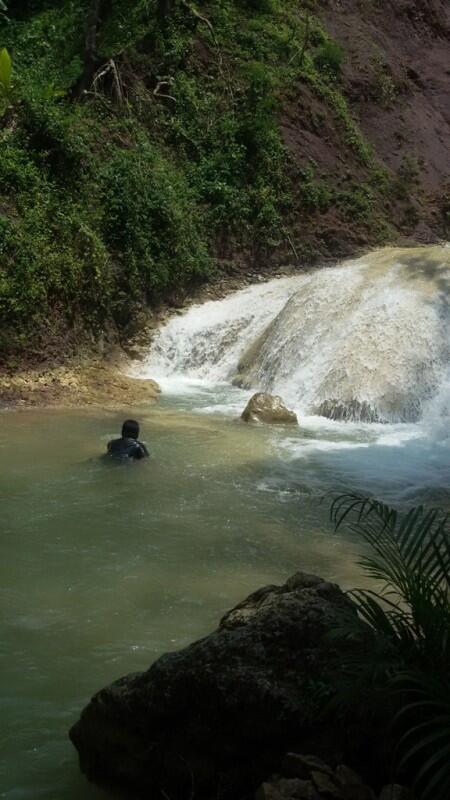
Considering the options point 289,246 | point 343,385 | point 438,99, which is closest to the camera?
point 343,385

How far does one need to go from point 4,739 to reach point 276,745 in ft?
4.69

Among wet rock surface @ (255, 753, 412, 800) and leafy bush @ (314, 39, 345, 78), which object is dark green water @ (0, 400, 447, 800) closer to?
wet rock surface @ (255, 753, 412, 800)

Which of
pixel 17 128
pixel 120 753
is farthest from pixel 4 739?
pixel 17 128

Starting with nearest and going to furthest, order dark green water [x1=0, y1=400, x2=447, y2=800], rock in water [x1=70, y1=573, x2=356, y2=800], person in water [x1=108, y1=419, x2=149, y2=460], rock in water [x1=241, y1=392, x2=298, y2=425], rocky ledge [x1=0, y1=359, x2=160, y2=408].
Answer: rock in water [x1=70, y1=573, x2=356, y2=800]
dark green water [x1=0, y1=400, x2=447, y2=800]
person in water [x1=108, y1=419, x2=149, y2=460]
rock in water [x1=241, y1=392, x2=298, y2=425]
rocky ledge [x1=0, y1=359, x2=160, y2=408]

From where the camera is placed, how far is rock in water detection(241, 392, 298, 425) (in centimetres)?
1185

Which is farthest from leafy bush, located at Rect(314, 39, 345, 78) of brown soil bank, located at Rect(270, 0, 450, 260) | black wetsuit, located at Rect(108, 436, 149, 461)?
black wetsuit, located at Rect(108, 436, 149, 461)

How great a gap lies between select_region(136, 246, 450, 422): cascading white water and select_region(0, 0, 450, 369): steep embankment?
50.2 inches

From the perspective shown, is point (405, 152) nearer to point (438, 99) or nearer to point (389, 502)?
point (438, 99)

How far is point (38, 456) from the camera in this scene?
9641 millimetres

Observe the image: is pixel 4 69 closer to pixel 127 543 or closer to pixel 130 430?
pixel 127 543

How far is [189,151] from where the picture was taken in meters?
19.7

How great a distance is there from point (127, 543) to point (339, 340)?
8038mm

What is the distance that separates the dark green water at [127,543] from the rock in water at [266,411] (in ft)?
1.00

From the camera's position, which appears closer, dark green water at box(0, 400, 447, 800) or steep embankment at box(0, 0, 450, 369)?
dark green water at box(0, 400, 447, 800)
